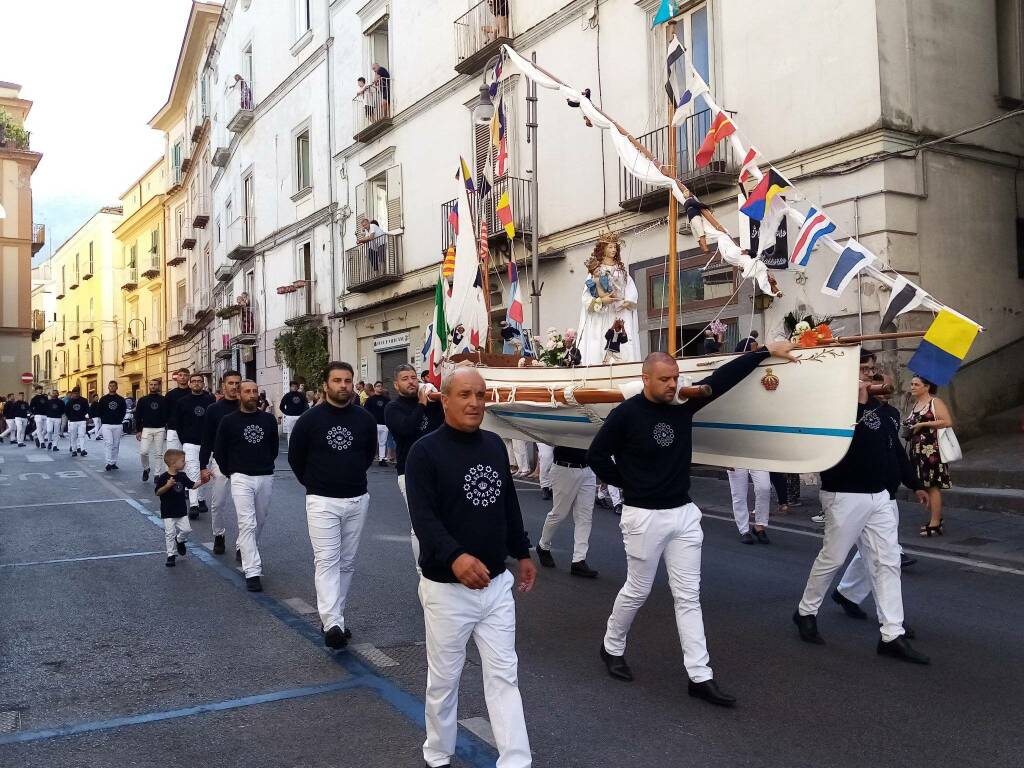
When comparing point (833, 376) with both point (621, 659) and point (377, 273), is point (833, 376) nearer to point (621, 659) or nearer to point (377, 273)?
point (621, 659)

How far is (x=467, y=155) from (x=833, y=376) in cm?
1674

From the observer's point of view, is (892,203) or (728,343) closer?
(892,203)

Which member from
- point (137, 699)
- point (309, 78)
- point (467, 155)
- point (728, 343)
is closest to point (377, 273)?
point (467, 155)

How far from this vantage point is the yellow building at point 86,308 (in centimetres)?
6072

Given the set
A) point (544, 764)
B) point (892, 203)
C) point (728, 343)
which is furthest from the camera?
point (728, 343)

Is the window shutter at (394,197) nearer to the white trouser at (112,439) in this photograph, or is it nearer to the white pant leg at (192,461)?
the white trouser at (112,439)

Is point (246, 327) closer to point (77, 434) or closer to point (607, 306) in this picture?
point (77, 434)

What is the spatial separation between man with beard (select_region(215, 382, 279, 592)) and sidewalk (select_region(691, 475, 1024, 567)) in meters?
5.68

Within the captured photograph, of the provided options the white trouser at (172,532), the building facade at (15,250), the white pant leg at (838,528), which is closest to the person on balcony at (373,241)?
the white trouser at (172,532)

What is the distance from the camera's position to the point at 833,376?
5.89m

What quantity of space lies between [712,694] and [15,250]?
161 feet

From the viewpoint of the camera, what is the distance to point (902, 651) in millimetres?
5496

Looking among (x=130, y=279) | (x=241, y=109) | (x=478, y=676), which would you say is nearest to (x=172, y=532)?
(x=478, y=676)

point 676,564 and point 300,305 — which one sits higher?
point 300,305
